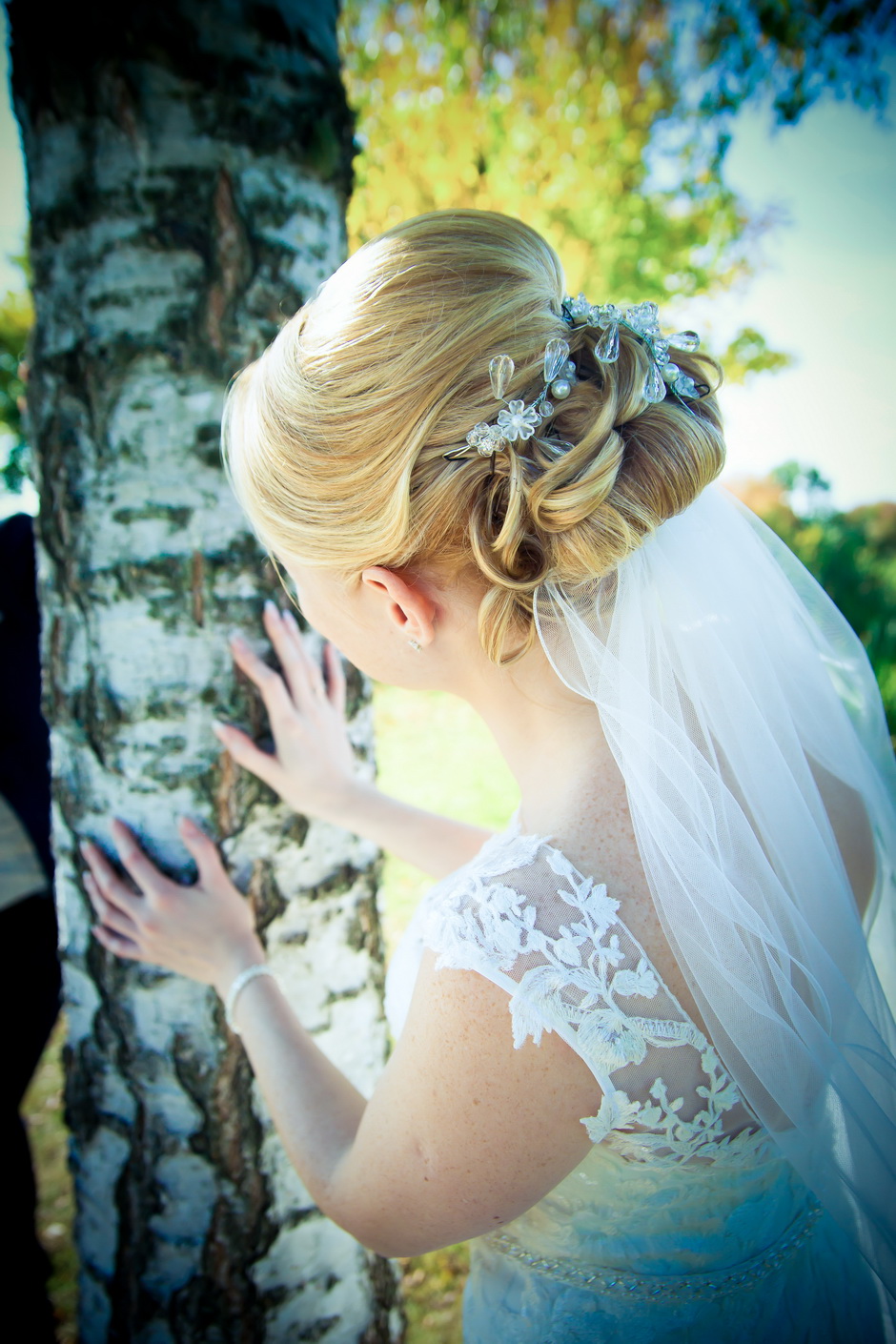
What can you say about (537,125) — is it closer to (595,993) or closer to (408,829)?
(408,829)

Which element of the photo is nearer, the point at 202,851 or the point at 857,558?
the point at 202,851

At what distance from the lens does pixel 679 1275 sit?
4.28 feet

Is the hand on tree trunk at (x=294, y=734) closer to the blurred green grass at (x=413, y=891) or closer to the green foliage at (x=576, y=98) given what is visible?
the blurred green grass at (x=413, y=891)

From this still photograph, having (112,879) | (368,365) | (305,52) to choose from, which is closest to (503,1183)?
(112,879)

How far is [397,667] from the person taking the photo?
141 cm

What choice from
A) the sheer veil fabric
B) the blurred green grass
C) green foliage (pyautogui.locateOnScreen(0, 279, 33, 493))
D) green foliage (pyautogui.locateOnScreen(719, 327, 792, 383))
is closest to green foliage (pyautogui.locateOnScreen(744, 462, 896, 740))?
green foliage (pyautogui.locateOnScreen(719, 327, 792, 383))

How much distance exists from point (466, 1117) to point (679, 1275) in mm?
681

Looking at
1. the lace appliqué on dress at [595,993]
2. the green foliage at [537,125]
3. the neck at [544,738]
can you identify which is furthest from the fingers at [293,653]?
the green foliage at [537,125]

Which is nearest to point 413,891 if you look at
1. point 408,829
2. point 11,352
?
point 408,829

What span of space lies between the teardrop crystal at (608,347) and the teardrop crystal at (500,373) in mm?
→ 150

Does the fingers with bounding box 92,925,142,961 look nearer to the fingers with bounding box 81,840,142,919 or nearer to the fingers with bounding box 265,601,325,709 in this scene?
the fingers with bounding box 81,840,142,919

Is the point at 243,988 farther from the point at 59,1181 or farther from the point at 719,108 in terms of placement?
the point at 719,108

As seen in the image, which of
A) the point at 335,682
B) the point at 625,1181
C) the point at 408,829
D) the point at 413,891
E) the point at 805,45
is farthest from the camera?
the point at 413,891

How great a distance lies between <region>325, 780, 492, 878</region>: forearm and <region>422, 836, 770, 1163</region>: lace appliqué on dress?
57 cm
